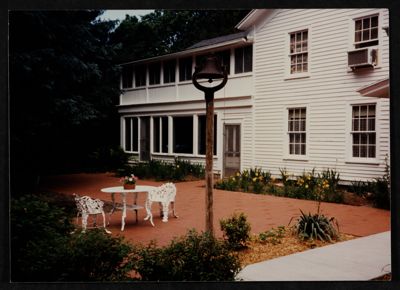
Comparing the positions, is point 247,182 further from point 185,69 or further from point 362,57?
point 185,69

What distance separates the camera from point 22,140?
8695 mm

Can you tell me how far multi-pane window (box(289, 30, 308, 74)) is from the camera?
11.7m

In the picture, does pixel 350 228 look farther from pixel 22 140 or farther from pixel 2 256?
pixel 22 140

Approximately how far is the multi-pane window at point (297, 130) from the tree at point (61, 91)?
4767 mm

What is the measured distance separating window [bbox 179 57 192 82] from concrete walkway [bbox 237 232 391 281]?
25.0 feet

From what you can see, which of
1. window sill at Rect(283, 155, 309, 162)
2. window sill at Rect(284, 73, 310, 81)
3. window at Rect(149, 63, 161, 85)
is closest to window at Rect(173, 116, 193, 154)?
window at Rect(149, 63, 161, 85)

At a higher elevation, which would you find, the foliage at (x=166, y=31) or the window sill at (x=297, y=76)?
the foliage at (x=166, y=31)

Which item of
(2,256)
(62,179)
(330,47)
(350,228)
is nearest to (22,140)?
(62,179)

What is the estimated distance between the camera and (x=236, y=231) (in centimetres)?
652

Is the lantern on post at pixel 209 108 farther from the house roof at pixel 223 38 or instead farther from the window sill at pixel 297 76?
the house roof at pixel 223 38

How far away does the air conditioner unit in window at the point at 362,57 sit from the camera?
9858 mm

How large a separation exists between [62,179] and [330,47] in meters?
7.06

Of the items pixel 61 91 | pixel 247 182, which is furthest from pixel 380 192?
pixel 61 91

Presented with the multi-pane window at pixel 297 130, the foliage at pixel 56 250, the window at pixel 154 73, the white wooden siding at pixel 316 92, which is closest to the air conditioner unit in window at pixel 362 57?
the white wooden siding at pixel 316 92
